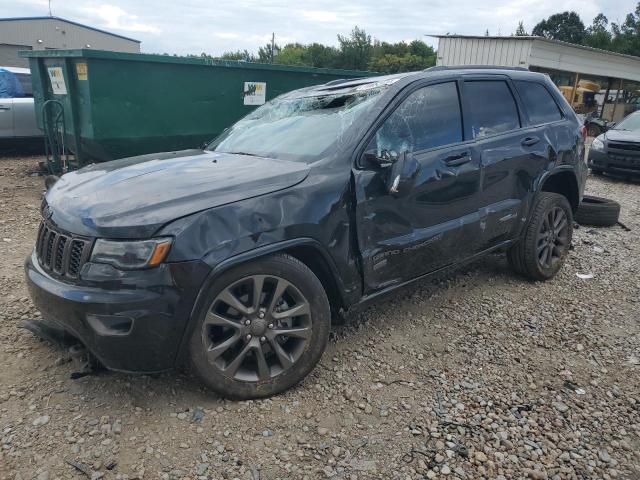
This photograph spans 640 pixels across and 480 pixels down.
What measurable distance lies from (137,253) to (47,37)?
41.6m

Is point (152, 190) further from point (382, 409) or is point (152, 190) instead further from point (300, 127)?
point (382, 409)

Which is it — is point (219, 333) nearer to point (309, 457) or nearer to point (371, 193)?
point (309, 457)

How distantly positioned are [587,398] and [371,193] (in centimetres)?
169

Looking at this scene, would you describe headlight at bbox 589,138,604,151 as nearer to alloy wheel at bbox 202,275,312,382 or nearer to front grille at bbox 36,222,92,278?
alloy wheel at bbox 202,275,312,382

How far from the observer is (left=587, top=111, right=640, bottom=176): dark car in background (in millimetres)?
9734

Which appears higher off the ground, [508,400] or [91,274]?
[91,274]

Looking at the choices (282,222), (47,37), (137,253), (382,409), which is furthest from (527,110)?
(47,37)

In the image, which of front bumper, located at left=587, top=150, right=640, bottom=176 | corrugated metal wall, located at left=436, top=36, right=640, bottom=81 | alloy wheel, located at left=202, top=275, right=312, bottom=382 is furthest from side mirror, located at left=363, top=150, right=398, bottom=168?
corrugated metal wall, located at left=436, top=36, right=640, bottom=81

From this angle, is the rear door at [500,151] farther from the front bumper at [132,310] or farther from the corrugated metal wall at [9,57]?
the corrugated metal wall at [9,57]

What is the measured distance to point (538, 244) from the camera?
443 centimetres

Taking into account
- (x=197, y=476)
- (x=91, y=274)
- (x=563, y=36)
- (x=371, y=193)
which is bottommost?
(x=197, y=476)

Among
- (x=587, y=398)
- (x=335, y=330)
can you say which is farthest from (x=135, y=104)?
(x=587, y=398)

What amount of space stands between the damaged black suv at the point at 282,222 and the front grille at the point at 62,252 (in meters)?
0.01

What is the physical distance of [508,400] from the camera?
9.39 ft
